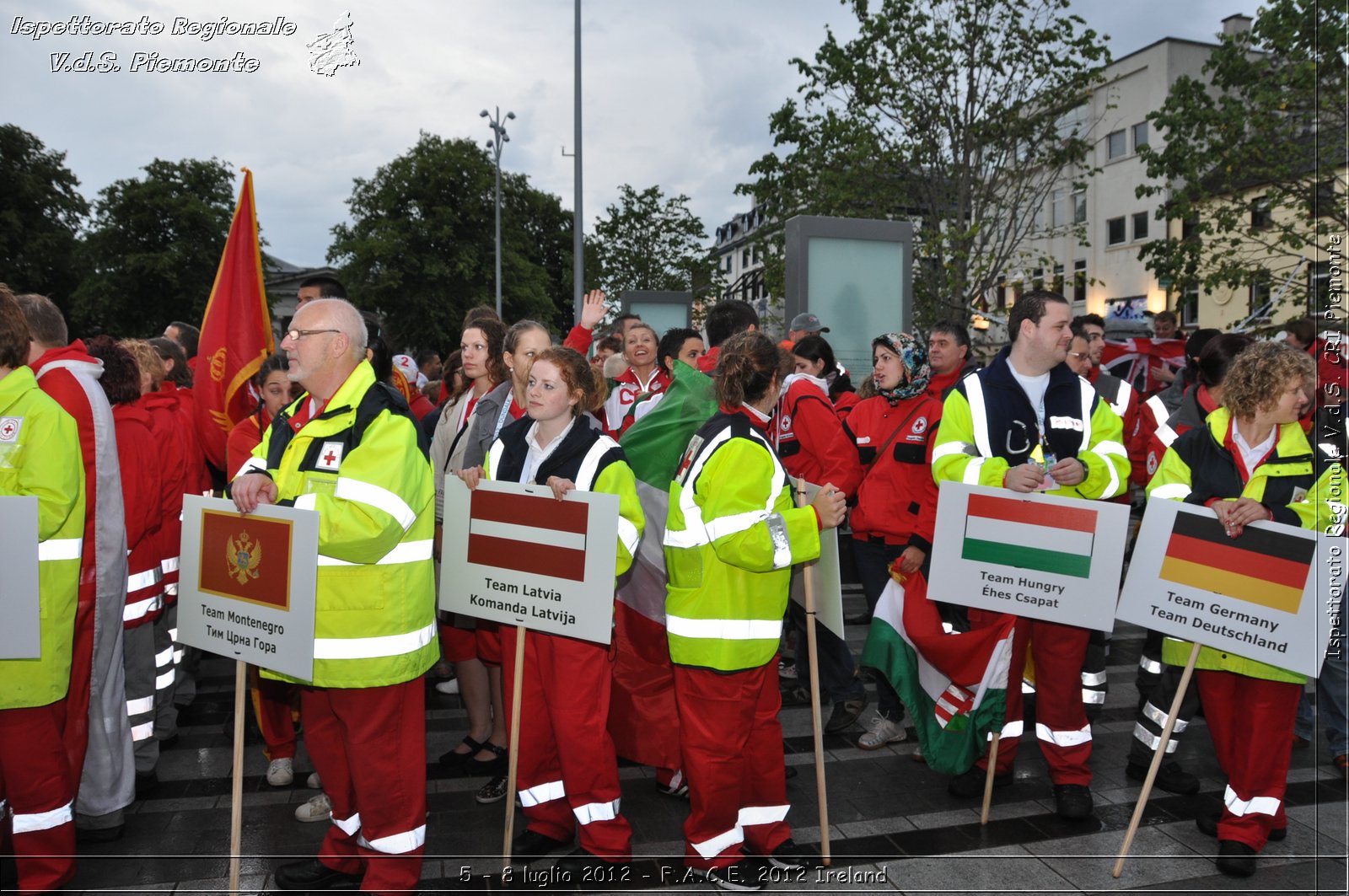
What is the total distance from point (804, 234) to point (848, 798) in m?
7.46

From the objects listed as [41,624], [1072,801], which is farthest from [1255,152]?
[41,624]

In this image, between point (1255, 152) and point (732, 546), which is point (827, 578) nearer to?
point (732, 546)

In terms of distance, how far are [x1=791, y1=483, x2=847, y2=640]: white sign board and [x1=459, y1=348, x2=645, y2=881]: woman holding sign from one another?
0.74 meters

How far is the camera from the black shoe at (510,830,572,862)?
12.9 ft

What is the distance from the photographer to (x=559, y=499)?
12.0ft

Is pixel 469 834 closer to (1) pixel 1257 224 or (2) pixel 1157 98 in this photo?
(1) pixel 1257 224

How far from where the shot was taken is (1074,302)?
40.6 m

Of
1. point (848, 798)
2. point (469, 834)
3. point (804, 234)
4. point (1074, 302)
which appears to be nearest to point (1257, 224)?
point (804, 234)

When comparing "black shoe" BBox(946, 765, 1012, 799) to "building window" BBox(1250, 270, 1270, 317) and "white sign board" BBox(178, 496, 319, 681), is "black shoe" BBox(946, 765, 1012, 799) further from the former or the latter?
"building window" BBox(1250, 270, 1270, 317)

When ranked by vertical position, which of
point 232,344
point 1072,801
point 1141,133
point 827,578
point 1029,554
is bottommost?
point 1072,801

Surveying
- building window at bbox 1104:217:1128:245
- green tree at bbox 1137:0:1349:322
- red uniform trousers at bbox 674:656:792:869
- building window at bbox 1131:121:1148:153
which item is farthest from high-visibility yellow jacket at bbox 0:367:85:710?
building window at bbox 1104:217:1128:245

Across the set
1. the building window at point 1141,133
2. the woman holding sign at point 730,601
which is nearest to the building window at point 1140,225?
the building window at point 1141,133

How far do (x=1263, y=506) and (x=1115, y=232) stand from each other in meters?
40.1

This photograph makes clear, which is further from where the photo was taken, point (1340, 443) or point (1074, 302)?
point (1074, 302)
